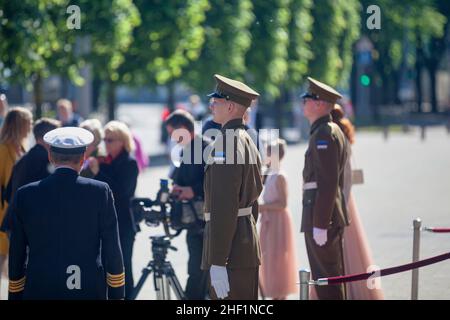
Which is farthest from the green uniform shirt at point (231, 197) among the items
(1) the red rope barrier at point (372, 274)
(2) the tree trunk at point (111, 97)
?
(2) the tree trunk at point (111, 97)

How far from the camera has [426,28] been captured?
46688 millimetres

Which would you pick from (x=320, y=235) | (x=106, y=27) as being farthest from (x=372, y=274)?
(x=106, y=27)

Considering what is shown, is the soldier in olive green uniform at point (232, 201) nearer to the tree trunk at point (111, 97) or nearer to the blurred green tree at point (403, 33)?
the tree trunk at point (111, 97)

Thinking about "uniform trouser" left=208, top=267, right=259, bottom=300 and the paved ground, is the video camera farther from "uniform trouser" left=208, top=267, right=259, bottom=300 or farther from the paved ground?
"uniform trouser" left=208, top=267, right=259, bottom=300

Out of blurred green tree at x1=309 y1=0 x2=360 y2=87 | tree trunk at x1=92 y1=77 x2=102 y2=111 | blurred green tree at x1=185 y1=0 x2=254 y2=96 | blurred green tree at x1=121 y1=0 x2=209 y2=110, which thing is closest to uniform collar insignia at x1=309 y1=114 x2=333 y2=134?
blurred green tree at x1=121 y1=0 x2=209 y2=110

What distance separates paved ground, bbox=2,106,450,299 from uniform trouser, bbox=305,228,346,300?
0.68 meters

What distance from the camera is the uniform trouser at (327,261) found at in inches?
301

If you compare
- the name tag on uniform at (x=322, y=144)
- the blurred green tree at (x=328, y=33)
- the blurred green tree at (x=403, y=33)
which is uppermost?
the blurred green tree at (x=403, y=33)

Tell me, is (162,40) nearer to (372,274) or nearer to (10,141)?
(10,141)

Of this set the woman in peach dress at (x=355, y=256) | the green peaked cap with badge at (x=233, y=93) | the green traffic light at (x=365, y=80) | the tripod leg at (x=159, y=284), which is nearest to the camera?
the green peaked cap with badge at (x=233, y=93)

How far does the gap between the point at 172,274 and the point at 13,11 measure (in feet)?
30.5

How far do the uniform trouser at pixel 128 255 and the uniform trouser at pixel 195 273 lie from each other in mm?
484
